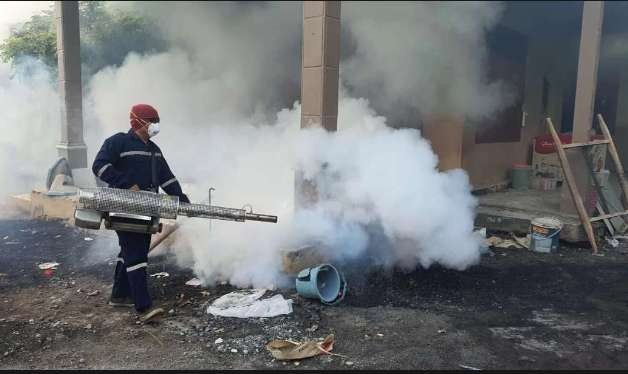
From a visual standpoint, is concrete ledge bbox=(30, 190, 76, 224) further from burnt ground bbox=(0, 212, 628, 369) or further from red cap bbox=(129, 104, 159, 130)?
red cap bbox=(129, 104, 159, 130)

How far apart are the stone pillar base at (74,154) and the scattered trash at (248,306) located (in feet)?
18.8

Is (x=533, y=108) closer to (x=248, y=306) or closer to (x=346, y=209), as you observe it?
(x=346, y=209)

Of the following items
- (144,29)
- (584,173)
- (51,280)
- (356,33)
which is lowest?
(51,280)

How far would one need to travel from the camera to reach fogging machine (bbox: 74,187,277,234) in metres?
3.79

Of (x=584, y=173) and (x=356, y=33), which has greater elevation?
(x=356, y=33)

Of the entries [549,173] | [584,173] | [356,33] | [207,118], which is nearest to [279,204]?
[356,33]

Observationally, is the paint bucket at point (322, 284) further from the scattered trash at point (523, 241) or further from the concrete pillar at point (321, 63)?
the scattered trash at point (523, 241)

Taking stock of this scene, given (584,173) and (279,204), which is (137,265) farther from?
(584,173)

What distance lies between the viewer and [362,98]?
22.4ft

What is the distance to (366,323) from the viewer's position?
12.8ft

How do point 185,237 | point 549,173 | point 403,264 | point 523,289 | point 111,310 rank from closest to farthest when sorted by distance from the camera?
point 111,310, point 523,289, point 403,264, point 185,237, point 549,173

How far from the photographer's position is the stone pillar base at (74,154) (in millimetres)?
8711

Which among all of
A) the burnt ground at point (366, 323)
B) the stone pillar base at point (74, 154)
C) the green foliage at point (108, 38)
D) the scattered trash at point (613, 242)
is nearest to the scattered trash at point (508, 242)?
the burnt ground at point (366, 323)

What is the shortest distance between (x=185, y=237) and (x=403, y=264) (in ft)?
7.57
